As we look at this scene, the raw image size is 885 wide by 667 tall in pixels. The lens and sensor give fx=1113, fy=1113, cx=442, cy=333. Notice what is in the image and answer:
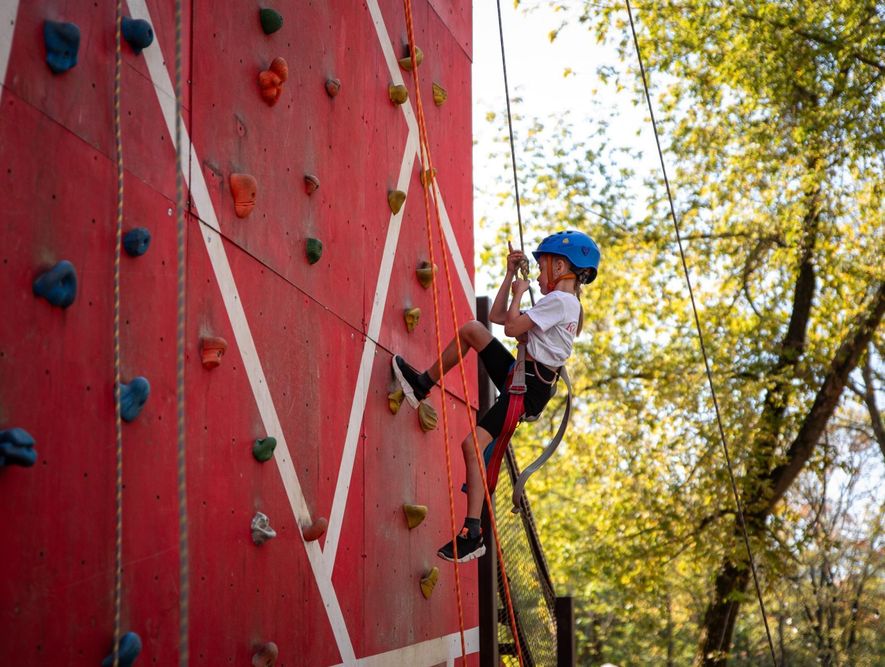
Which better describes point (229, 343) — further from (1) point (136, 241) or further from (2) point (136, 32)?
(2) point (136, 32)

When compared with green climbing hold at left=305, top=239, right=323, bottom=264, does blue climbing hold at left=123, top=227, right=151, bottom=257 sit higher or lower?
lower

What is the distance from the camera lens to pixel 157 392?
9.77 feet

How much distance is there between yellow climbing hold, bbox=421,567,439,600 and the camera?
198 inches

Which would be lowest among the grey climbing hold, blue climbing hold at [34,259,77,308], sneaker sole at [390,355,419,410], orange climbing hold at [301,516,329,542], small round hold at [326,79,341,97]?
the grey climbing hold

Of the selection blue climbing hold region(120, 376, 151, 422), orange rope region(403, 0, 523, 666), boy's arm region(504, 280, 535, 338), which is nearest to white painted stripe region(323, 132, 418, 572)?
orange rope region(403, 0, 523, 666)

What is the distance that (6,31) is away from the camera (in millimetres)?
2520

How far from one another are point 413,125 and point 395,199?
0.57 meters

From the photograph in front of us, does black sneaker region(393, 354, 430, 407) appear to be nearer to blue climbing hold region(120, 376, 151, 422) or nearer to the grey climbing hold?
the grey climbing hold

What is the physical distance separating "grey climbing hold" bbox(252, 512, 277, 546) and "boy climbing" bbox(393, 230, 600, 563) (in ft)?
3.74

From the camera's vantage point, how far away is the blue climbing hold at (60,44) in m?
2.64

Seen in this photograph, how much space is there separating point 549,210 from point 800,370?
4.35 meters

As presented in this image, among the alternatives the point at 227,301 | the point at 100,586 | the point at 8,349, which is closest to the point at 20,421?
the point at 8,349

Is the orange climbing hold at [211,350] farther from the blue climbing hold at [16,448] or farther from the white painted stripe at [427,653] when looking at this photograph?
the white painted stripe at [427,653]

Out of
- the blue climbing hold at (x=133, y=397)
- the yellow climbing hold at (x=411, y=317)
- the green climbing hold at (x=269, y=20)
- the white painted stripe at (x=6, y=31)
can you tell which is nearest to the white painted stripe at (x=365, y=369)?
the yellow climbing hold at (x=411, y=317)
